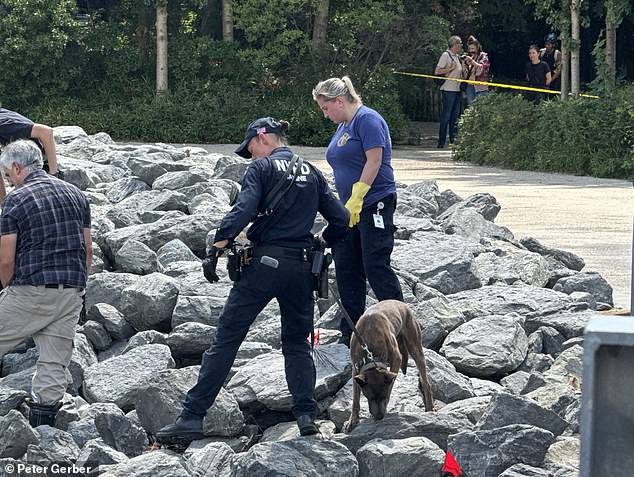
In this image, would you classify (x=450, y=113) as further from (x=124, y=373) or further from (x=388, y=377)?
(x=388, y=377)

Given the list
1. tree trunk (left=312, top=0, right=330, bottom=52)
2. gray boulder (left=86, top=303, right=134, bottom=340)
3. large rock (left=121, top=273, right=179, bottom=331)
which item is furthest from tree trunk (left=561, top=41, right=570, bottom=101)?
gray boulder (left=86, top=303, right=134, bottom=340)

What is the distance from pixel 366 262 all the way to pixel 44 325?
199 cm

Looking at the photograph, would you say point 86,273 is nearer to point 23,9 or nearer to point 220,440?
point 220,440

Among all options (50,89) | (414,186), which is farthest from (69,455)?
(50,89)

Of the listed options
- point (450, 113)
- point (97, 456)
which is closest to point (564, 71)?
point (450, 113)

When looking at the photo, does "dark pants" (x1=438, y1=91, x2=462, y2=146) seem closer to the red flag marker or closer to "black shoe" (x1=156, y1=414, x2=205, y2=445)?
"black shoe" (x1=156, y1=414, x2=205, y2=445)

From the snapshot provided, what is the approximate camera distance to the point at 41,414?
645 centimetres

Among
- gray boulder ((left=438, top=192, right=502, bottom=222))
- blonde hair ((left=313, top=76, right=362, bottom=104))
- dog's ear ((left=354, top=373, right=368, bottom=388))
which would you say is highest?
blonde hair ((left=313, top=76, right=362, bottom=104))

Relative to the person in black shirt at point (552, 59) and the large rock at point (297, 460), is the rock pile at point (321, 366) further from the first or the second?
the person in black shirt at point (552, 59)

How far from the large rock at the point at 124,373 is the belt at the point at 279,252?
4.55 feet

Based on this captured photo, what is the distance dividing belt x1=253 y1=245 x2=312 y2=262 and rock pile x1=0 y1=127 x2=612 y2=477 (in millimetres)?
915

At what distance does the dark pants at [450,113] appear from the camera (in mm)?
22359

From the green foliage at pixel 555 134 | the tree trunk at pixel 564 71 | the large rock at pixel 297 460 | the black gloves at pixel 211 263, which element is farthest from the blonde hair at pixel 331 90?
the tree trunk at pixel 564 71

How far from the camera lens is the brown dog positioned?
20.0ft
